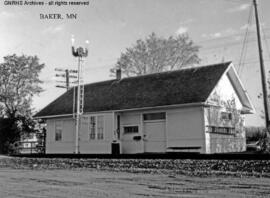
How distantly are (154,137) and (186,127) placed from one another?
2.09 meters

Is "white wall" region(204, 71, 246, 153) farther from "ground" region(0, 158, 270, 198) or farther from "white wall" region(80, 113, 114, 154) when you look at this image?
"ground" region(0, 158, 270, 198)

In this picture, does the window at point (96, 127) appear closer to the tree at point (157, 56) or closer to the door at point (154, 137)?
the door at point (154, 137)

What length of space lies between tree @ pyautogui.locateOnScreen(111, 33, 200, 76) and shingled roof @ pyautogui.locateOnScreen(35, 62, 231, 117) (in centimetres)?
1616

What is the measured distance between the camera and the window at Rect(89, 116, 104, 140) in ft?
75.7

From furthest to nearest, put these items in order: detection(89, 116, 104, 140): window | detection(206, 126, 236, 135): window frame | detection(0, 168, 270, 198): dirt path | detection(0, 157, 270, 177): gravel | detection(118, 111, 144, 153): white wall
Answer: detection(89, 116, 104, 140): window → detection(118, 111, 144, 153): white wall → detection(206, 126, 236, 135): window frame → detection(0, 157, 270, 177): gravel → detection(0, 168, 270, 198): dirt path

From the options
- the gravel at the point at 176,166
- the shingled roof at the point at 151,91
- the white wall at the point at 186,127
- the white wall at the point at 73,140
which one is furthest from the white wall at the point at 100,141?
the gravel at the point at 176,166

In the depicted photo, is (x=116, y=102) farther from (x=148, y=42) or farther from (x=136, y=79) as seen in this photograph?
(x=148, y=42)

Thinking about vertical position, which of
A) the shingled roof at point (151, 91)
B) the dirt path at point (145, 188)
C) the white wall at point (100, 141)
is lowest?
the dirt path at point (145, 188)

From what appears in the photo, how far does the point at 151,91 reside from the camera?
2233cm

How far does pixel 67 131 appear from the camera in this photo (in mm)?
24984

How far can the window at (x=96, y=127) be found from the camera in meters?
23.1

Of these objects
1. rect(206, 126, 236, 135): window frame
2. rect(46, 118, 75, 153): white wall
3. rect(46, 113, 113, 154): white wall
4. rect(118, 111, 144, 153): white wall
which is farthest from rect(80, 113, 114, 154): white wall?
rect(206, 126, 236, 135): window frame

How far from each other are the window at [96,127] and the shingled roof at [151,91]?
22.4 inches

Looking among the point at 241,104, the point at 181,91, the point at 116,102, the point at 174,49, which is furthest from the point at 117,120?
the point at 174,49
